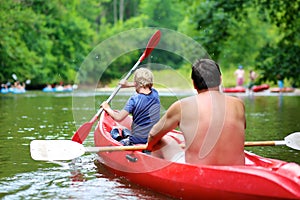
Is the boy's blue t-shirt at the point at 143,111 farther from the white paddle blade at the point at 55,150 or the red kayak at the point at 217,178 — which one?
the white paddle blade at the point at 55,150

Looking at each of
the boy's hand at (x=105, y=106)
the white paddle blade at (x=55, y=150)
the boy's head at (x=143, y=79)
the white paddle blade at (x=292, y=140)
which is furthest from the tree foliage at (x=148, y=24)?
the white paddle blade at (x=292, y=140)

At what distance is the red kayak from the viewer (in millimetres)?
6012

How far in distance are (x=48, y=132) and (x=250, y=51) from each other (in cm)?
3980

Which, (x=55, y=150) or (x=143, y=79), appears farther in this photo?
(x=143, y=79)

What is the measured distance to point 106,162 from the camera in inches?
344

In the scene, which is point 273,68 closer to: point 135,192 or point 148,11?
point 135,192

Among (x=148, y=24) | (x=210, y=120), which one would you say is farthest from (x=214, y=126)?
(x=148, y=24)

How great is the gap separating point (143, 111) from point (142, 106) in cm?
7

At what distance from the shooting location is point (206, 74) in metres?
6.33

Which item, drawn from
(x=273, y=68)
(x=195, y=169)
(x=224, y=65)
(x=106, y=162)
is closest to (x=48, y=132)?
(x=106, y=162)

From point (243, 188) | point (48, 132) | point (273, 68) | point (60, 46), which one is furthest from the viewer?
point (60, 46)

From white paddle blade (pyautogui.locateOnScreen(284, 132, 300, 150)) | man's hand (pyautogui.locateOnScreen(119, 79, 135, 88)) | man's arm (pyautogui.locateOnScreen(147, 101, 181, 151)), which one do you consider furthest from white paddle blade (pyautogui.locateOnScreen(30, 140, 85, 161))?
white paddle blade (pyautogui.locateOnScreen(284, 132, 300, 150))

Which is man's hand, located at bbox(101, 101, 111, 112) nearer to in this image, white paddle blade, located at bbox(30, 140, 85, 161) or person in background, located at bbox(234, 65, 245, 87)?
white paddle blade, located at bbox(30, 140, 85, 161)

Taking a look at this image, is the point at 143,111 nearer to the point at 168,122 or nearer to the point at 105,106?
the point at 105,106
